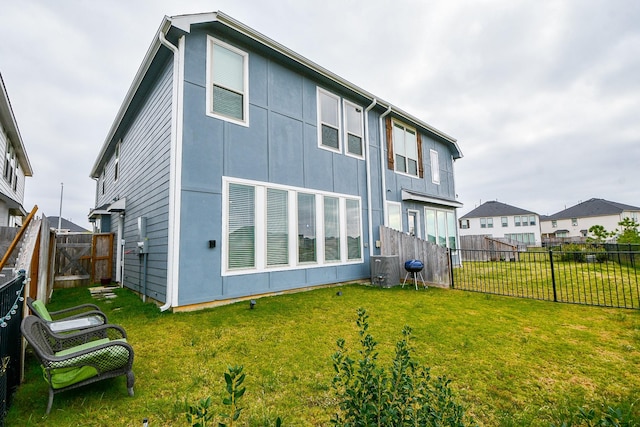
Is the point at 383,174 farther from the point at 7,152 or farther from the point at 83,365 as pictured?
the point at 7,152

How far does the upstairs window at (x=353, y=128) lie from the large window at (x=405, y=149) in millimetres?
2172

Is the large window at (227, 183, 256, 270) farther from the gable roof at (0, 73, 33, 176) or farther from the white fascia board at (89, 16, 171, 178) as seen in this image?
the gable roof at (0, 73, 33, 176)

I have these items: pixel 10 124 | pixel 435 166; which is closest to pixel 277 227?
pixel 435 166

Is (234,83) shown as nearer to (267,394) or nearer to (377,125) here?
(377,125)

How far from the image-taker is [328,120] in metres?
8.99

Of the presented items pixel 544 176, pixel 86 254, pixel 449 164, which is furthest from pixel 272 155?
pixel 544 176

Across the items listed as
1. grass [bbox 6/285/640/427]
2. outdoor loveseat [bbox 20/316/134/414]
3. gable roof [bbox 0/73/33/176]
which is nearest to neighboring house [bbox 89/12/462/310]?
grass [bbox 6/285/640/427]

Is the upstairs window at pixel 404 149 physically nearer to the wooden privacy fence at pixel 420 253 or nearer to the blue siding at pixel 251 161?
the blue siding at pixel 251 161

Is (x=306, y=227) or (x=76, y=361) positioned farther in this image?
(x=306, y=227)

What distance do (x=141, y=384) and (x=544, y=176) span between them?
5202 cm

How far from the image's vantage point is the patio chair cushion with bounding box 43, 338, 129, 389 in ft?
8.02

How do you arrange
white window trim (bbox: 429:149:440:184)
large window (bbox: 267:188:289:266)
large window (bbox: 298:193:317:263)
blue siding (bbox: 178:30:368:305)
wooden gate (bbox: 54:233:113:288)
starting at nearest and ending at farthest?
blue siding (bbox: 178:30:368:305), large window (bbox: 267:188:289:266), large window (bbox: 298:193:317:263), wooden gate (bbox: 54:233:113:288), white window trim (bbox: 429:149:440:184)

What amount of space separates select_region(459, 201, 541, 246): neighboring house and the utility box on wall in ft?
120

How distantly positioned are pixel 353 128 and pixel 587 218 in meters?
50.1
